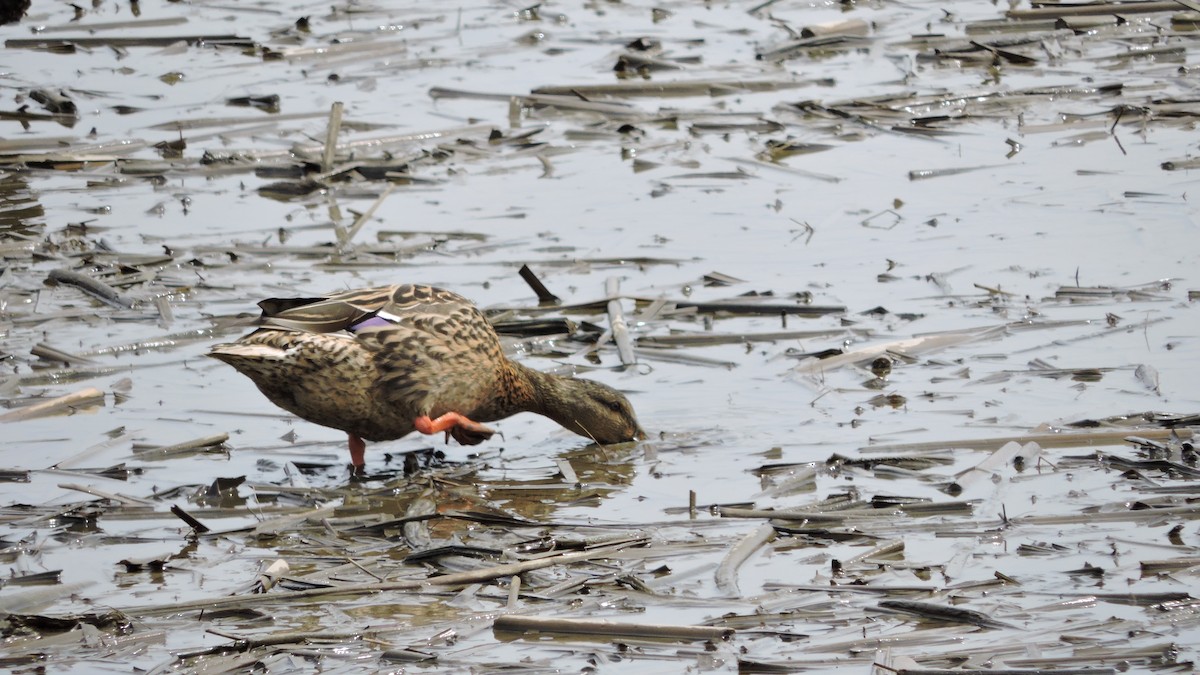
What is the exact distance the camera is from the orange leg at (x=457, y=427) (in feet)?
24.2

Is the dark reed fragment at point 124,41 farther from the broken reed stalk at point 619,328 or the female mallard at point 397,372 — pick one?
the female mallard at point 397,372

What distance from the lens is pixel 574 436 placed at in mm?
7965

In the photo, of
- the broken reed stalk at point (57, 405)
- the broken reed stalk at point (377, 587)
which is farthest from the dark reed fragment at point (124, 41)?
the broken reed stalk at point (377, 587)

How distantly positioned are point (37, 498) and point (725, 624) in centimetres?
301

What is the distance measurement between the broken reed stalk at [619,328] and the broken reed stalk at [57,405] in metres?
2.45

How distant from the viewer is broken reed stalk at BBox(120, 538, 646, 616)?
529 centimetres

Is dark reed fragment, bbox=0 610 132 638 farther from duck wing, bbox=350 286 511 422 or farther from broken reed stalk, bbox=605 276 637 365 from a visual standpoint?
broken reed stalk, bbox=605 276 637 365

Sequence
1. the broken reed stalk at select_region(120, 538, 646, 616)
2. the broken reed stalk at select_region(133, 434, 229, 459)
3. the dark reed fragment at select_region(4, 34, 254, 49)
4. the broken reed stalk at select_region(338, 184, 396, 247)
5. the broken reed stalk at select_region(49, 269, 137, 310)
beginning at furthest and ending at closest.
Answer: the dark reed fragment at select_region(4, 34, 254, 49)
the broken reed stalk at select_region(338, 184, 396, 247)
the broken reed stalk at select_region(49, 269, 137, 310)
the broken reed stalk at select_region(133, 434, 229, 459)
the broken reed stalk at select_region(120, 538, 646, 616)

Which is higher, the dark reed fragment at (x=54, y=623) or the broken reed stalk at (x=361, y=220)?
the broken reed stalk at (x=361, y=220)

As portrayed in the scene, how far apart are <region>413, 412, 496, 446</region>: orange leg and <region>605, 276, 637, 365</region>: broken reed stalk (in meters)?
0.94

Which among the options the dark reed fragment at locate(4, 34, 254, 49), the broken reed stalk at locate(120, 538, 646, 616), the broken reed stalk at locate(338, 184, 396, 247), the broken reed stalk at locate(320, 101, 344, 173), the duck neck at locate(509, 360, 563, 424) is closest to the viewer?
the broken reed stalk at locate(120, 538, 646, 616)

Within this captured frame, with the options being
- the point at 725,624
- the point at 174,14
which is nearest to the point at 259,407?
Answer: the point at 725,624

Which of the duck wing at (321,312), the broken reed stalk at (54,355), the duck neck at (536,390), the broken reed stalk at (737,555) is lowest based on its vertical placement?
the duck neck at (536,390)

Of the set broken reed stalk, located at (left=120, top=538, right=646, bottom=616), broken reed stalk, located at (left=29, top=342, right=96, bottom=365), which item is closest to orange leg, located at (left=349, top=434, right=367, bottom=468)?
broken reed stalk, located at (left=29, top=342, right=96, bottom=365)
